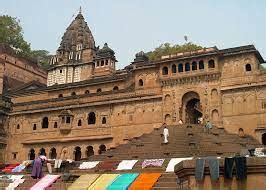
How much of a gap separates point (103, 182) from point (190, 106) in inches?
688

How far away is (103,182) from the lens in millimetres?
19078

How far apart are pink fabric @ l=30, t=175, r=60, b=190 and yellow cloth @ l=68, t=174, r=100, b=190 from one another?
1801 millimetres

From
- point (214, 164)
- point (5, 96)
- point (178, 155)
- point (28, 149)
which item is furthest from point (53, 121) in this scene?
point (214, 164)

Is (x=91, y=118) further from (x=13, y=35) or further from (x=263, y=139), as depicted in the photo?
(x=13, y=35)

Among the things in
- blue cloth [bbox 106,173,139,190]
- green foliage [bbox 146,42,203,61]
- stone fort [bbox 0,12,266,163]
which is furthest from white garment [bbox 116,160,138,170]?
green foliage [bbox 146,42,203,61]

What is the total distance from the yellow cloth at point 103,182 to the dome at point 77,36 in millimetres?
43630

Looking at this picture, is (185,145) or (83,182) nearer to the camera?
(83,182)

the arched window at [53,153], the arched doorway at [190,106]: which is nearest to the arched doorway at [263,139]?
the arched doorway at [190,106]

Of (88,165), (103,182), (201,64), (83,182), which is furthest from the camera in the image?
(201,64)

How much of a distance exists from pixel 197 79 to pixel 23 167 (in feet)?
53.6

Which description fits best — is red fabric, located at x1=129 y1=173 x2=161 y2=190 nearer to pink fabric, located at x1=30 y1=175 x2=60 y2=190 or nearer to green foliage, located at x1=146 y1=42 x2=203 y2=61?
pink fabric, located at x1=30 y1=175 x2=60 y2=190

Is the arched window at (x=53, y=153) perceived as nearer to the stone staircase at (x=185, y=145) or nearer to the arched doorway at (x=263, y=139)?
the stone staircase at (x=185, y=145)

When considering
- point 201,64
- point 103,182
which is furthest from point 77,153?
point 103,182

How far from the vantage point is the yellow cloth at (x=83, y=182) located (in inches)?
749
